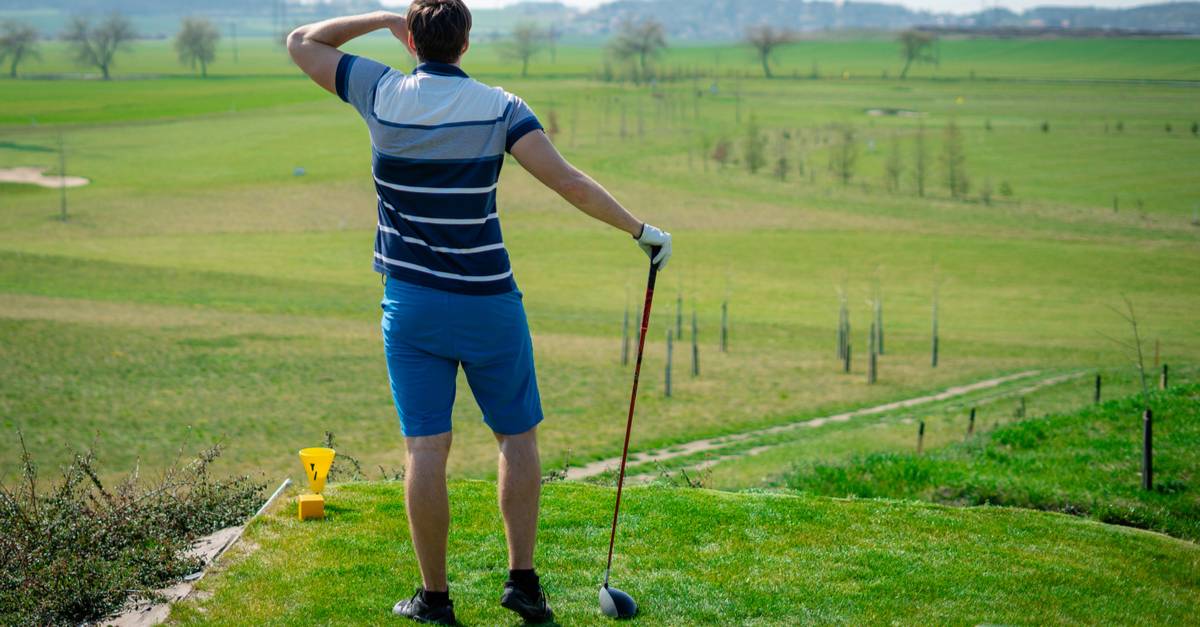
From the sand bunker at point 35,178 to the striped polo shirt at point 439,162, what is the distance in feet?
191

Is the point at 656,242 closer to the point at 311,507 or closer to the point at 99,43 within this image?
Answer: the point at 311,507

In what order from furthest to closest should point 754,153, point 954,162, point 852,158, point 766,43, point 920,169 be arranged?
point 766,43
point 754,153
point 852,158
point 954,162
point 920,169

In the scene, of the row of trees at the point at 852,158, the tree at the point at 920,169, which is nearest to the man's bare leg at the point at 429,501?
the row of trees at the point at 852,158

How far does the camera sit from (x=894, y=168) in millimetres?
64562

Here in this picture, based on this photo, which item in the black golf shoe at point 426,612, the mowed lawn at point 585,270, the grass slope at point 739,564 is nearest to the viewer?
the black golf shoe at point 426,612

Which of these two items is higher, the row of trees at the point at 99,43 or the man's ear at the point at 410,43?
the row of trees at the point at 99,43

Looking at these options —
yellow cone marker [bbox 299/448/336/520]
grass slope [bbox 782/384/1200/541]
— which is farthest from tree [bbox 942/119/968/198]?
yellow cone marker [bbox 299/448/336/520]

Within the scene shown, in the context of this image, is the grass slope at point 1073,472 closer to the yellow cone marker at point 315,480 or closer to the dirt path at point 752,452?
the dirt path at point 752,452

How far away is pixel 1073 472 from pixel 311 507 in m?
6.26

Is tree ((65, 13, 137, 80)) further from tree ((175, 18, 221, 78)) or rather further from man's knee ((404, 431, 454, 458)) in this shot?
man's knee ((404, 431, 454, 458))

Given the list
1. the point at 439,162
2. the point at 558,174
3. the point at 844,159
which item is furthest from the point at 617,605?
the point at 844,159

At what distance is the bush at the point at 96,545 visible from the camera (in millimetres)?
4816

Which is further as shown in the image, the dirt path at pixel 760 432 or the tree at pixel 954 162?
the tree at pixel 954 162

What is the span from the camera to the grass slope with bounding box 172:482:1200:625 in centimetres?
479
